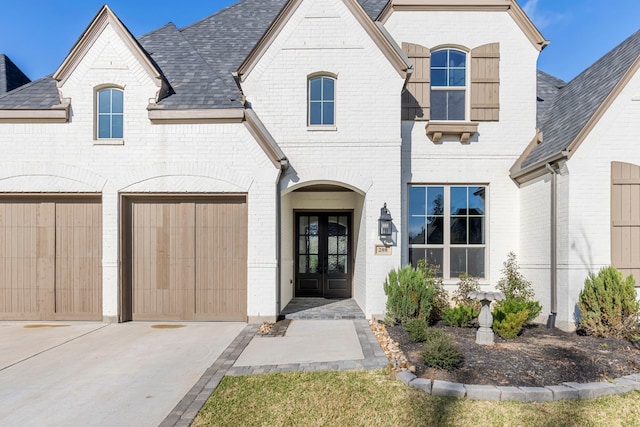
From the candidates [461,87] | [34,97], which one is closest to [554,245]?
[461,87]

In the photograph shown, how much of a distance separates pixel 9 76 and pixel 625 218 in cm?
1642

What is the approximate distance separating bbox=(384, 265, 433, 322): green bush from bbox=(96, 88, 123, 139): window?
677 cm

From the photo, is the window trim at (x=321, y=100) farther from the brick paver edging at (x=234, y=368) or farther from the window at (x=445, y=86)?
the brick paver edging at (x=234, y=368)

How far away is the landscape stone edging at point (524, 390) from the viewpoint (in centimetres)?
452

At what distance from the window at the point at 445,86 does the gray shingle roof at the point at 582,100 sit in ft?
6.74

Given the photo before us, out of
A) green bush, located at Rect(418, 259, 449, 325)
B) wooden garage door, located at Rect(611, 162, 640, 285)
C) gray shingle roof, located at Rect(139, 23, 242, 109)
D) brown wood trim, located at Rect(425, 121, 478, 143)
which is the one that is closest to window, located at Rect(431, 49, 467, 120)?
brown wood trim, located at Rect(425, 121, 478, 143)

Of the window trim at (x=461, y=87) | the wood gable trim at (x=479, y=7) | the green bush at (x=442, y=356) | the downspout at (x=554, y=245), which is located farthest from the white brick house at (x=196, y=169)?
the green bush at (x=442, y=356)

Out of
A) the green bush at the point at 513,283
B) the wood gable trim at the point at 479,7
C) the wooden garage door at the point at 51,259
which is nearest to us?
the wooden garage door at the point at 51,259

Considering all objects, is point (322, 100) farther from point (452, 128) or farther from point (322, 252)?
point (322, 252)

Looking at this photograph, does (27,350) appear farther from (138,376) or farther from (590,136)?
(590,136)

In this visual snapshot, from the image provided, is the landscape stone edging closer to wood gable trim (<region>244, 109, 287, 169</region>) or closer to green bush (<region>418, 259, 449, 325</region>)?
green bush (<region>418, 259, 449, 325</region>)

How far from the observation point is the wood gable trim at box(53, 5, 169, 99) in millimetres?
8164

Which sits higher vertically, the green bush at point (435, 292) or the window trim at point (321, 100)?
the window trim at point (321, 100)

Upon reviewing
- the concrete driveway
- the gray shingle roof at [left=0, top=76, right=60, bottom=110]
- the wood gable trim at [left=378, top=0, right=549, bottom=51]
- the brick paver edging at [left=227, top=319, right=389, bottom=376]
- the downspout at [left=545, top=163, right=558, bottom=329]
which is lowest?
the concrete driveway
